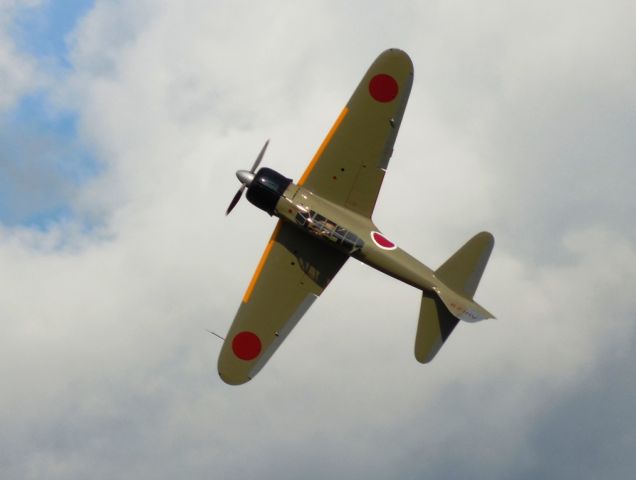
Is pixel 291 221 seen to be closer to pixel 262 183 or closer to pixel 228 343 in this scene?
pixel 262 183

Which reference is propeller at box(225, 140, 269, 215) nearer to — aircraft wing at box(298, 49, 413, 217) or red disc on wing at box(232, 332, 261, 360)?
aircraft wing at box(298, 49, 413, 217)

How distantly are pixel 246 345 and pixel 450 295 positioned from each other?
6600 mm

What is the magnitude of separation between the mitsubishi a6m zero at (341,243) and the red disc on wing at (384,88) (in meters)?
0.03

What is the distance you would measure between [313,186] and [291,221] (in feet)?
4.67

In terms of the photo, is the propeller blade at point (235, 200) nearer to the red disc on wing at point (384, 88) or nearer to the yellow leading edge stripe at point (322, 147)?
the yellow leading edge stripe at point (322, 147)

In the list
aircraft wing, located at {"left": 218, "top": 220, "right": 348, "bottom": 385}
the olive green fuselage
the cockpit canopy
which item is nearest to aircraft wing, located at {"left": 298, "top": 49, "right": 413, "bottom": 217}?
the olive green fuselage

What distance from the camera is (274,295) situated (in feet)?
102

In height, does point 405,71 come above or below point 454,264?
above

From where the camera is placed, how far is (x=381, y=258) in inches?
1192

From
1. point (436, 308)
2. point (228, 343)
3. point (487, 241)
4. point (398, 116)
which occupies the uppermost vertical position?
point (398, 116)

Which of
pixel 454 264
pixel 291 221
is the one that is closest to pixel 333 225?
pixel 291 221

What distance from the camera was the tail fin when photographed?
2995cm

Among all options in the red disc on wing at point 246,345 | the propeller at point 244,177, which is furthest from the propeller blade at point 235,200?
the red disc on wing at point 246,345

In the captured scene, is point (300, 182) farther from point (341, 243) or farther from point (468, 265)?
point (468, 265)
